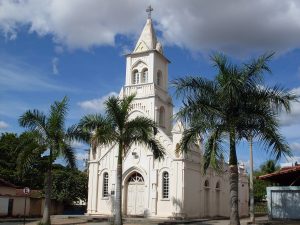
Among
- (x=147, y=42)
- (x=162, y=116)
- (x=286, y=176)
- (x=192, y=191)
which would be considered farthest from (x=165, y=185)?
(x=147, y=42)

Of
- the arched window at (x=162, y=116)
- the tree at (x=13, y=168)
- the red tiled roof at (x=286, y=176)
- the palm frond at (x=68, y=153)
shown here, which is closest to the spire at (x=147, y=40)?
the arched window at (x=162, y=116)

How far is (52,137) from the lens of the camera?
26.7 meters

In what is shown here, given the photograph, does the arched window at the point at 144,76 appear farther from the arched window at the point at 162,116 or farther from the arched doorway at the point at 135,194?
the arched doorway at the point at 135,194

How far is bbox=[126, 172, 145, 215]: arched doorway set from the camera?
1469 inches

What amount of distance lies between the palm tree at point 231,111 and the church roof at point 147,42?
22.1 m

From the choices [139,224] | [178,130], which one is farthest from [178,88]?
[178,130]

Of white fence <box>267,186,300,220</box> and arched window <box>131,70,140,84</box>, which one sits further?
arched window <box>131,70,140,84</box>

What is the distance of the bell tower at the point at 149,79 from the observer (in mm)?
40000

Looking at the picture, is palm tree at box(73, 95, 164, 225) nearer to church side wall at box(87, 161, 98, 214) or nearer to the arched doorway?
the arched doorway

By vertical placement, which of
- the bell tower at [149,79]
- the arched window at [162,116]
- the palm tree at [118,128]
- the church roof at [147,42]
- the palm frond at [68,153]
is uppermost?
the church roof at [147,42]

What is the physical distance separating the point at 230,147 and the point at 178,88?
3527 millimetres

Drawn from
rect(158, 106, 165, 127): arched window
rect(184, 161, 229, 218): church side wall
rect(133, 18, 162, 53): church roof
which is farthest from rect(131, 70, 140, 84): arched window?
rect(184, 161, 229, 218): church side wall

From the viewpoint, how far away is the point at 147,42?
140 feet

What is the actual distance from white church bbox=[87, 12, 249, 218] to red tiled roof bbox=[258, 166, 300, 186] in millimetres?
9264
